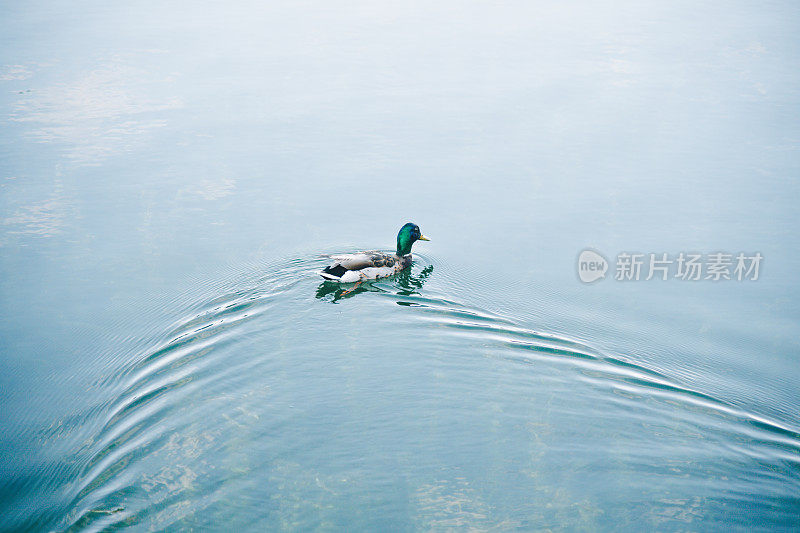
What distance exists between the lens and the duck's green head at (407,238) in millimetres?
8969

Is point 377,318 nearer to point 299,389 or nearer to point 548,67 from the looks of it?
point 299,389

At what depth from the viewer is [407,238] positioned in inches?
354

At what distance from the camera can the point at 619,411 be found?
20.8 ft

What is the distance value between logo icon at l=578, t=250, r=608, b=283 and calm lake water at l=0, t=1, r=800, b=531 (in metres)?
0.16

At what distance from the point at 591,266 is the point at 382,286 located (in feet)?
9.12

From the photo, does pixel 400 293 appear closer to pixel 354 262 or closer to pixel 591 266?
pixel 354 262

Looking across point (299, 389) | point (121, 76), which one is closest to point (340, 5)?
point (121, 76)

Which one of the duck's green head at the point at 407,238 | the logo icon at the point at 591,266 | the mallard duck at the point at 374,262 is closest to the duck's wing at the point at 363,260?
the mallard duck at the point at 374,262

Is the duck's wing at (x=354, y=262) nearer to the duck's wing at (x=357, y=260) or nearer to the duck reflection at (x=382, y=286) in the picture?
the duck's wing at (x=357, y=260)

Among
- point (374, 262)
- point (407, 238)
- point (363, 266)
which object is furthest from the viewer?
point (407, 238)

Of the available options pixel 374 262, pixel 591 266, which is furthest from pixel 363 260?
pixel 591 266

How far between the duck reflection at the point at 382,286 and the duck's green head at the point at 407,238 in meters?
0.28

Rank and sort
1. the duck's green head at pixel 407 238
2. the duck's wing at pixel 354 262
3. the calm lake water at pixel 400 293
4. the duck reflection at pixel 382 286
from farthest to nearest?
the duck's green head at pixel 407 238 < the duck reflection at pixel 382 286 < the duck's wing at pixel 354 262 < the calm lake water at pixel 400 293

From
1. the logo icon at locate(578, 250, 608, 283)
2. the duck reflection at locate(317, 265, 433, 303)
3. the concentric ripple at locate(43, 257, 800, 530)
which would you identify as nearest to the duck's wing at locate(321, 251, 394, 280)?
the duck reflection at locate(317, 265, 433, 303)
